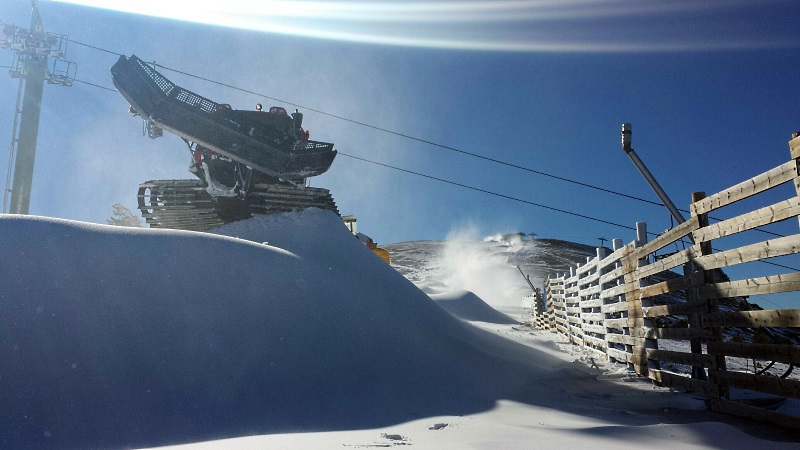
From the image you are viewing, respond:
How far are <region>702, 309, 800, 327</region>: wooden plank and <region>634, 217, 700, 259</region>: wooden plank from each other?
3.64ft

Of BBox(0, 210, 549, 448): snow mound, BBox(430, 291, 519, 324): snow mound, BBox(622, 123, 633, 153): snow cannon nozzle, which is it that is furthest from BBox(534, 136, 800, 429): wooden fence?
BBox(430, 291, 519, 324): snow mound

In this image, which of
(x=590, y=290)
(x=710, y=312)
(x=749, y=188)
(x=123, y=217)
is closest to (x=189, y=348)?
(x=710, y=312)

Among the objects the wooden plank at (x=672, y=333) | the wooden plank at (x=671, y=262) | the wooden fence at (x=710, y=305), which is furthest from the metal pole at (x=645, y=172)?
the wooden plank at (x=672, y=333)

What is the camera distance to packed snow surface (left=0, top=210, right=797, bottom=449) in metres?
3.74

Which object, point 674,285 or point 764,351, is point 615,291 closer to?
point 674,285

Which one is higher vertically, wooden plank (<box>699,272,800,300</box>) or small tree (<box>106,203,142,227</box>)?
small tree (<box>106,203,142,227</box>)

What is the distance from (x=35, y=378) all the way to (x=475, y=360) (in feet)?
18.6

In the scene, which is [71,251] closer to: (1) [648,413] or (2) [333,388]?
(2) [333,388]

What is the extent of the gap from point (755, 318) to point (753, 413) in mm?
917

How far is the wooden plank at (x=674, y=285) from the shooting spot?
5.37 metres

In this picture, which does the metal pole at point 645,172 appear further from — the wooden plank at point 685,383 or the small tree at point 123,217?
the small tree at point 123,217

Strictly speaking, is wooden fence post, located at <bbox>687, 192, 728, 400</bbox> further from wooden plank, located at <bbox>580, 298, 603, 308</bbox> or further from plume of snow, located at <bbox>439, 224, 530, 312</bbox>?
plume of snow, located at <bbox>439, 224, 530, 312</bbox>

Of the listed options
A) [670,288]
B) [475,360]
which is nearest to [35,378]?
[475,360]

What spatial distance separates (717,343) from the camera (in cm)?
499
